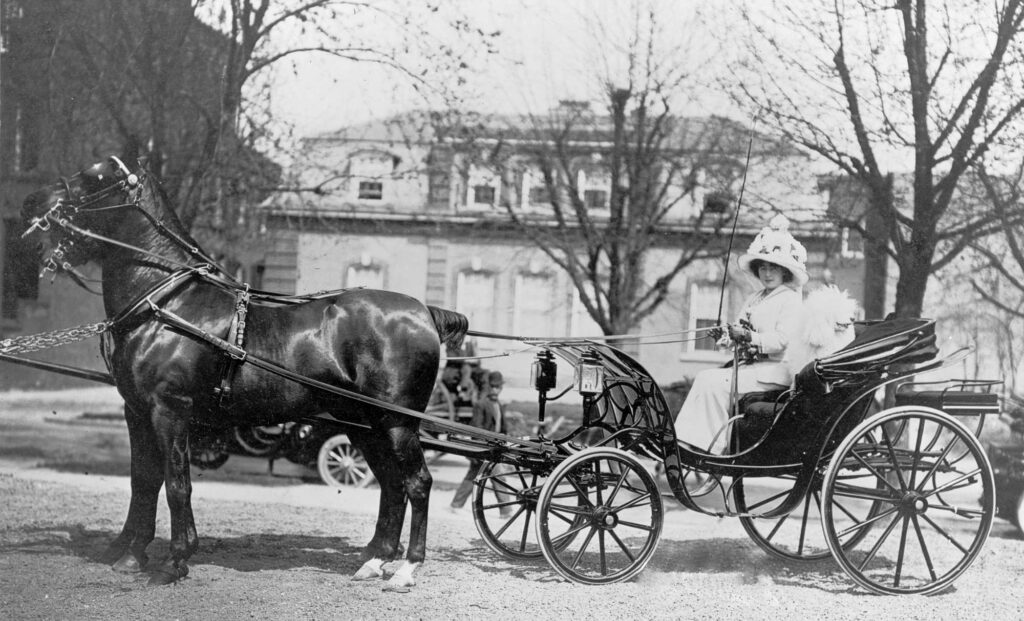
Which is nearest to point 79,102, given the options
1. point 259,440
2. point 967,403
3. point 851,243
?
point 259,440

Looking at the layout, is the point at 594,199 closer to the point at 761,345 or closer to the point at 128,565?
the point at 761,345

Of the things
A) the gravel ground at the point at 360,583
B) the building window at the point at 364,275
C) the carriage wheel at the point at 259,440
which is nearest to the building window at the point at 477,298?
the building window at the point at 364,275

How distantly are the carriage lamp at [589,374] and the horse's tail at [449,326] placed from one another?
0.79 metres

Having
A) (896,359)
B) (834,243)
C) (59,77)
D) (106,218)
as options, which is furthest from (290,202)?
(896,359)

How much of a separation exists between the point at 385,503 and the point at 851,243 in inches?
149

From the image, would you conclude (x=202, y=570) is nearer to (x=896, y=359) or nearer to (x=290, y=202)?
(x=290, y=202)

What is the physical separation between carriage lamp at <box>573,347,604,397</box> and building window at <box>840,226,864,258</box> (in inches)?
98.6

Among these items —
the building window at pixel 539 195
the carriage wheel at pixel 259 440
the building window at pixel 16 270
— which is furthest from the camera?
the carriage wheel at pixel 259 440

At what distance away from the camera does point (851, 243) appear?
20.4ft

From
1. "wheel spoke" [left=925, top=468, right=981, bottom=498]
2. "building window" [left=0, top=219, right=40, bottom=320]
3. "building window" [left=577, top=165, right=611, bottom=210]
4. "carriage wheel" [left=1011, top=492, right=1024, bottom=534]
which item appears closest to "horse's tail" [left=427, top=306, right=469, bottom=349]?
"wheel spoke" [left=925, top=468, right=981, bottom=498]

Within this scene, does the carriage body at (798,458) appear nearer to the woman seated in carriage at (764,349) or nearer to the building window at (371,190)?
the woman seated in carriage at (764,349)

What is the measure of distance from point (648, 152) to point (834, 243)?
6.76ft

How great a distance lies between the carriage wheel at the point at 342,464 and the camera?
827 centimetres

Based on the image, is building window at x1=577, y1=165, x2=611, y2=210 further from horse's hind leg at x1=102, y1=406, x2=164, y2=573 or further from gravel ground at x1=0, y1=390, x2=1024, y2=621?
horse's hind leg at x1=102, y1=406, x2=164, y2=573
